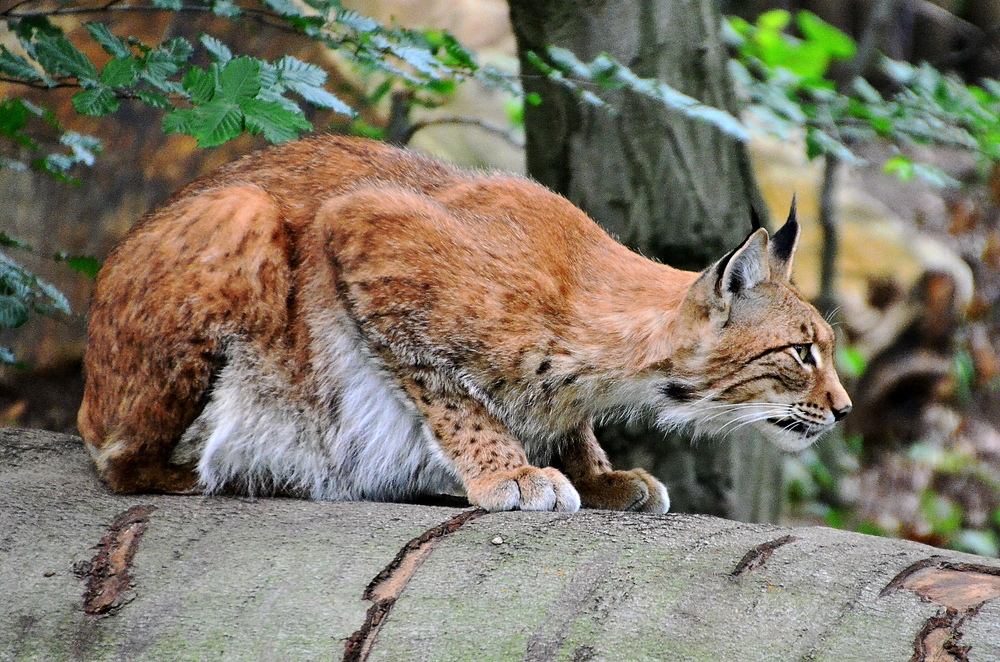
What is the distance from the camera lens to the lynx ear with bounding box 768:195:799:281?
3412 mm

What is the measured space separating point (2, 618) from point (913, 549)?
227 centimetres

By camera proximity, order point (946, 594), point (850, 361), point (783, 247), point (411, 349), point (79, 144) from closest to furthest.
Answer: point (946, 594), point (783, 247), point (411, 349), point (79, 144), point (850, 361)

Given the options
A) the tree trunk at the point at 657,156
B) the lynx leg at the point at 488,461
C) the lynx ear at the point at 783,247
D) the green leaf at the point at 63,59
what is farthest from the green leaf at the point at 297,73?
the tree trunk at the point at 657,156

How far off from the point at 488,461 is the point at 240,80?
4.87 feet

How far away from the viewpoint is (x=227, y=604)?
2.53m

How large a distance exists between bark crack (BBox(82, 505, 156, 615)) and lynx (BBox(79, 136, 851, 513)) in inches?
14.8

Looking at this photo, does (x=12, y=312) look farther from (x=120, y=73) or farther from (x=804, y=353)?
(x=804, y=353)

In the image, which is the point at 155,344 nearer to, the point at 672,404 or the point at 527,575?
the point at 527,575

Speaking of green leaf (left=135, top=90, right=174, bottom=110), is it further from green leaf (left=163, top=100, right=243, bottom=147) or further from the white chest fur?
the white chest fur

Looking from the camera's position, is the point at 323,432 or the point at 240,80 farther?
the point at 323,432

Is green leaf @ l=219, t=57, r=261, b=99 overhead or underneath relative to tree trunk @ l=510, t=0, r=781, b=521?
overhead

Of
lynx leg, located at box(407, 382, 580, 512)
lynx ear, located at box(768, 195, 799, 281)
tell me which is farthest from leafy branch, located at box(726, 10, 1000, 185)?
lynx leg, located at box(407, 382, 580, 512)

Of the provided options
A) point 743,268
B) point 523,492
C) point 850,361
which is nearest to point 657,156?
point 743,268

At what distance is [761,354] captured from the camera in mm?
3461
